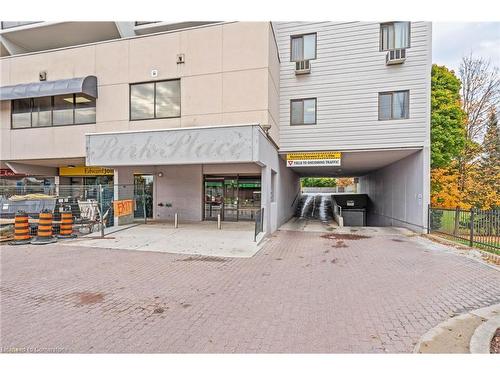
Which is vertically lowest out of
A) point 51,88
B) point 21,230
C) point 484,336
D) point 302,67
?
point 484,336

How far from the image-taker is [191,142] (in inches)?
429

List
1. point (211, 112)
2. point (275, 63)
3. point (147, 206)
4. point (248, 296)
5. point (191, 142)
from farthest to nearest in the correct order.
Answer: point (147, 206)
point (275, 63)
point (211, 112)
point (191, 142)
point (248, 296)

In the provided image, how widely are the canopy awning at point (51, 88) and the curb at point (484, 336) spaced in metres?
15.5

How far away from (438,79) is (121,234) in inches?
791

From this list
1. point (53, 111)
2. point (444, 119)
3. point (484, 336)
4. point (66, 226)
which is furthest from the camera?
point (444, 119)

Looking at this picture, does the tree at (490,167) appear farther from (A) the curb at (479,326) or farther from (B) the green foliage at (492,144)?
(A) the curb at (479,326)

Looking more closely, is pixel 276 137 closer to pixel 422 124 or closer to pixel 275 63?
pixel 275 63

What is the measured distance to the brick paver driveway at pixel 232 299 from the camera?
11.6 ft

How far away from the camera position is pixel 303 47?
1425 cm

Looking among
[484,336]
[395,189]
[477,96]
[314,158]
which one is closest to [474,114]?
[477,96]

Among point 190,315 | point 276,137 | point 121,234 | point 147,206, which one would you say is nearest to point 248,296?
point 190,315

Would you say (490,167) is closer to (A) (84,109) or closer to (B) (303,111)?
(B) (303,111)

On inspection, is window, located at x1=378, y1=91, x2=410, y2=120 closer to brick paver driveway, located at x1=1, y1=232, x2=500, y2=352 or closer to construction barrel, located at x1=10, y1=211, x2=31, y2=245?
brick paver driveway, located at x1=1, y1=232, x2=500, y2=352

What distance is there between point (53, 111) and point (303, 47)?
43.9 feet
